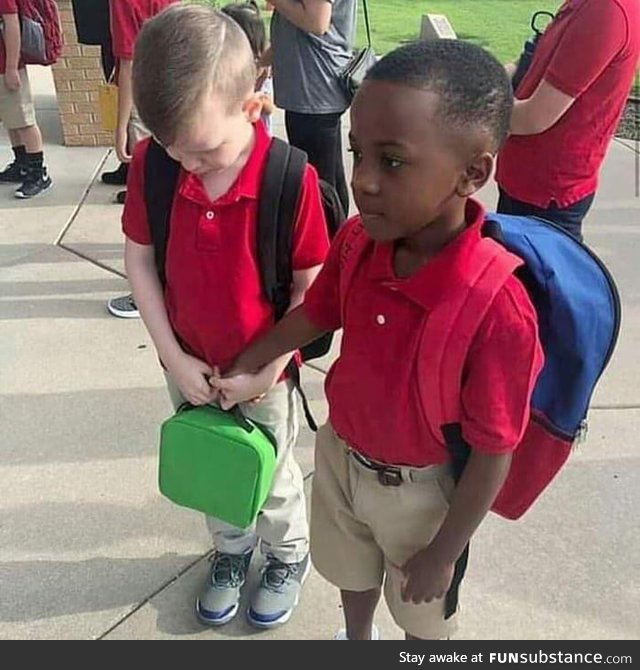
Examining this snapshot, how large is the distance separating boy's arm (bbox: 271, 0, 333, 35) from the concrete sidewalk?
126 centimetres

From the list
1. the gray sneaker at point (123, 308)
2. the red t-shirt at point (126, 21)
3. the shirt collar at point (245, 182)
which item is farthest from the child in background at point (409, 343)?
the red t-shirt at point (126, 21)

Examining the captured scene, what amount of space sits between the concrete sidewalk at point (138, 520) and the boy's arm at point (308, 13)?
4.14 ft

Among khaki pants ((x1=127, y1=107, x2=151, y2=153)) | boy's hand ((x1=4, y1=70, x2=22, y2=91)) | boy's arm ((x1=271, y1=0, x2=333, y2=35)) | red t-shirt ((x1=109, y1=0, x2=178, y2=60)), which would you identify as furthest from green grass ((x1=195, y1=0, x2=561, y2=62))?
boy's arm ((x1=271, y1=0, x2=333, y2=35))

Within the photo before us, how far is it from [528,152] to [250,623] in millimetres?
1455

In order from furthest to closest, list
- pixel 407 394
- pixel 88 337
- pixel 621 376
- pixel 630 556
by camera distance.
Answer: pixel 88 337, pixel 621 376, pixel 630 556, pixel 407 394

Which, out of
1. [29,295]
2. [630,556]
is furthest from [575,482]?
[29,295]

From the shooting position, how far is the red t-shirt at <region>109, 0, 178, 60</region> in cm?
345

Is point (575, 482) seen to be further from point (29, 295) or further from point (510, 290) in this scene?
point (29, 295)

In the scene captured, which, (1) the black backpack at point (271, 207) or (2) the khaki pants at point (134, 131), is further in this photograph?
Answer: (2) the khaki pants at point (134, 131)

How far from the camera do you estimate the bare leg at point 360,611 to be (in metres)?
1.90

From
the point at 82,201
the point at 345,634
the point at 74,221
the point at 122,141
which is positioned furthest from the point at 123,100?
the point at 345,634

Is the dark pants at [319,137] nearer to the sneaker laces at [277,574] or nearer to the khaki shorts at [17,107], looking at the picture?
the sneaker laces at [277,574]

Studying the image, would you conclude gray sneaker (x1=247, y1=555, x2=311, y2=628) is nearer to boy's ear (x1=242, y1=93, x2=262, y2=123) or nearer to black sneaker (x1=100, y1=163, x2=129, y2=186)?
boy's ear (x1=242, y1=93, x2=262, y2=123)

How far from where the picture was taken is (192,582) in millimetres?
2303
